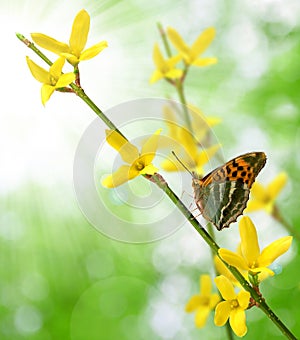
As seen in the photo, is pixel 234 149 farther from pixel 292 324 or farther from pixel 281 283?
pixel 292 324

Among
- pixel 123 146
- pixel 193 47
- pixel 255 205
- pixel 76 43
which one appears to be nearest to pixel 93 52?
pixel 76 43

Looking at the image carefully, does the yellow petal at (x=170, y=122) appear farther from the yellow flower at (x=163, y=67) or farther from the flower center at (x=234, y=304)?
the flower center at (x=234, y=304)

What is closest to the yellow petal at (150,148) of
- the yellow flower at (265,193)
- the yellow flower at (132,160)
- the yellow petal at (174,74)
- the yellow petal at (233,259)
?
the yellow flower at (132,160)

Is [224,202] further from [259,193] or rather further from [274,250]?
[259,193]

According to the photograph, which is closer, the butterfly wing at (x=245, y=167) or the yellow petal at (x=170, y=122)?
the butterfly wing at (x=245, y=167)

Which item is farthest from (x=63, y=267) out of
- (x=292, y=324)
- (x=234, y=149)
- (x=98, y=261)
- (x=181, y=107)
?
(x=181, y=107)
